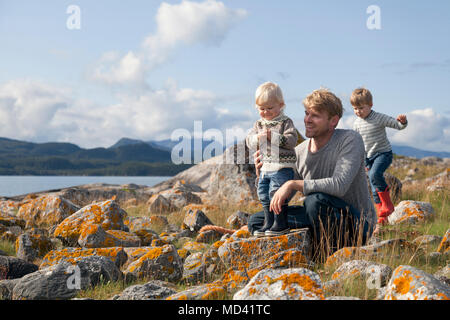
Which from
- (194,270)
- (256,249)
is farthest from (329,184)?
(194,270)

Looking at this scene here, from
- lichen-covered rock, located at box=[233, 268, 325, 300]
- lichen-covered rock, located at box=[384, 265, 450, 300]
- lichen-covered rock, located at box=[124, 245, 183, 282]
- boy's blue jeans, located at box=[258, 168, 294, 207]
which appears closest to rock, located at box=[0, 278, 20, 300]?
lichen-covered rock, located at box=[124, 245, 183, 282]

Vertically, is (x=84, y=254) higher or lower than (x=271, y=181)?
lower

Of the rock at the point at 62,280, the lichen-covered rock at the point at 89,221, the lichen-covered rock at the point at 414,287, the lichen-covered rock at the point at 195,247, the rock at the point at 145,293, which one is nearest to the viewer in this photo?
the lichen-covered rock at the point at 414,287

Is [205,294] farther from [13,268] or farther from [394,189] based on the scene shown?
[394,189]

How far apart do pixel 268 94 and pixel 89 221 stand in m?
4.54

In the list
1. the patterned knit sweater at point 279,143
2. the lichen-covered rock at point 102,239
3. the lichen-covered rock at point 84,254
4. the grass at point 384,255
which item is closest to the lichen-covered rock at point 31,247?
the lichen-covered rock at point 102,239

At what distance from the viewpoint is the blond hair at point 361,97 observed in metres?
7.54

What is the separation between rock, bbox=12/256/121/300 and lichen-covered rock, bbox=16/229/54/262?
2289 mm

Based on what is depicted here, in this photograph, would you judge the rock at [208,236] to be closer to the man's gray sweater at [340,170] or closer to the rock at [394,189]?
the man's gray sweater at [340,170]

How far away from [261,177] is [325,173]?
0.84 meters

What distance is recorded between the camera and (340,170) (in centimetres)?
477

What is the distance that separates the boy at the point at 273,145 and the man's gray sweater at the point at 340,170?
370mm
